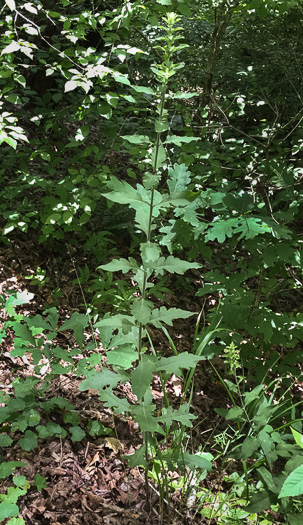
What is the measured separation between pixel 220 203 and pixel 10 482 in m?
1.77

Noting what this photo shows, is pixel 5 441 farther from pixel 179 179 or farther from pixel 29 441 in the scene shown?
pixel 179 179

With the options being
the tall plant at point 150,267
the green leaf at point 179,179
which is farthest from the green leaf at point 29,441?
the green leaf at point 179,179

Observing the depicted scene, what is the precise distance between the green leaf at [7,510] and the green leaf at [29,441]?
0.30 meters

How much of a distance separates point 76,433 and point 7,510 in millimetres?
532

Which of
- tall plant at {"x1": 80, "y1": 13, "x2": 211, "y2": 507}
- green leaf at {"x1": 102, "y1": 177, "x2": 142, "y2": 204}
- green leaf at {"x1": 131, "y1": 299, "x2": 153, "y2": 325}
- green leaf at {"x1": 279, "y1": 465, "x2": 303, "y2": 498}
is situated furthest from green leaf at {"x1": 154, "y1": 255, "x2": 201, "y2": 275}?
green leaf at {"x1": 279, "y1": 465, "x2": 303, "y2": 498}

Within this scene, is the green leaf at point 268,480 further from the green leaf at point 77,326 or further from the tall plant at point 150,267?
the green leaf at point 77,326

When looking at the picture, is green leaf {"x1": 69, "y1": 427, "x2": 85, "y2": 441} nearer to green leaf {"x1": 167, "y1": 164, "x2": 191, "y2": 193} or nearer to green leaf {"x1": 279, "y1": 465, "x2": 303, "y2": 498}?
green leaf {"x1": 279, "y1": 465, "x2": 303, "y2": 498}

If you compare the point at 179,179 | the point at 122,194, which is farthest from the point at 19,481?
the point at 179,179

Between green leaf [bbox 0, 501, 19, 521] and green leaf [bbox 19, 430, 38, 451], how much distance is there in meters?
0.30

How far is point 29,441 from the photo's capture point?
2.01 meters

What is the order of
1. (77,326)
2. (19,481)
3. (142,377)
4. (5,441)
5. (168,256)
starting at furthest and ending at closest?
1. (77,326)
2. (168,256)
3. (5,441)
4. (19,481)
5. (142,377)

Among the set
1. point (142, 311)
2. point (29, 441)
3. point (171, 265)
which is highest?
point (171, 265)

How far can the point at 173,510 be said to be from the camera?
195 centimetres

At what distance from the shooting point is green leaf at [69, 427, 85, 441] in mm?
2158
